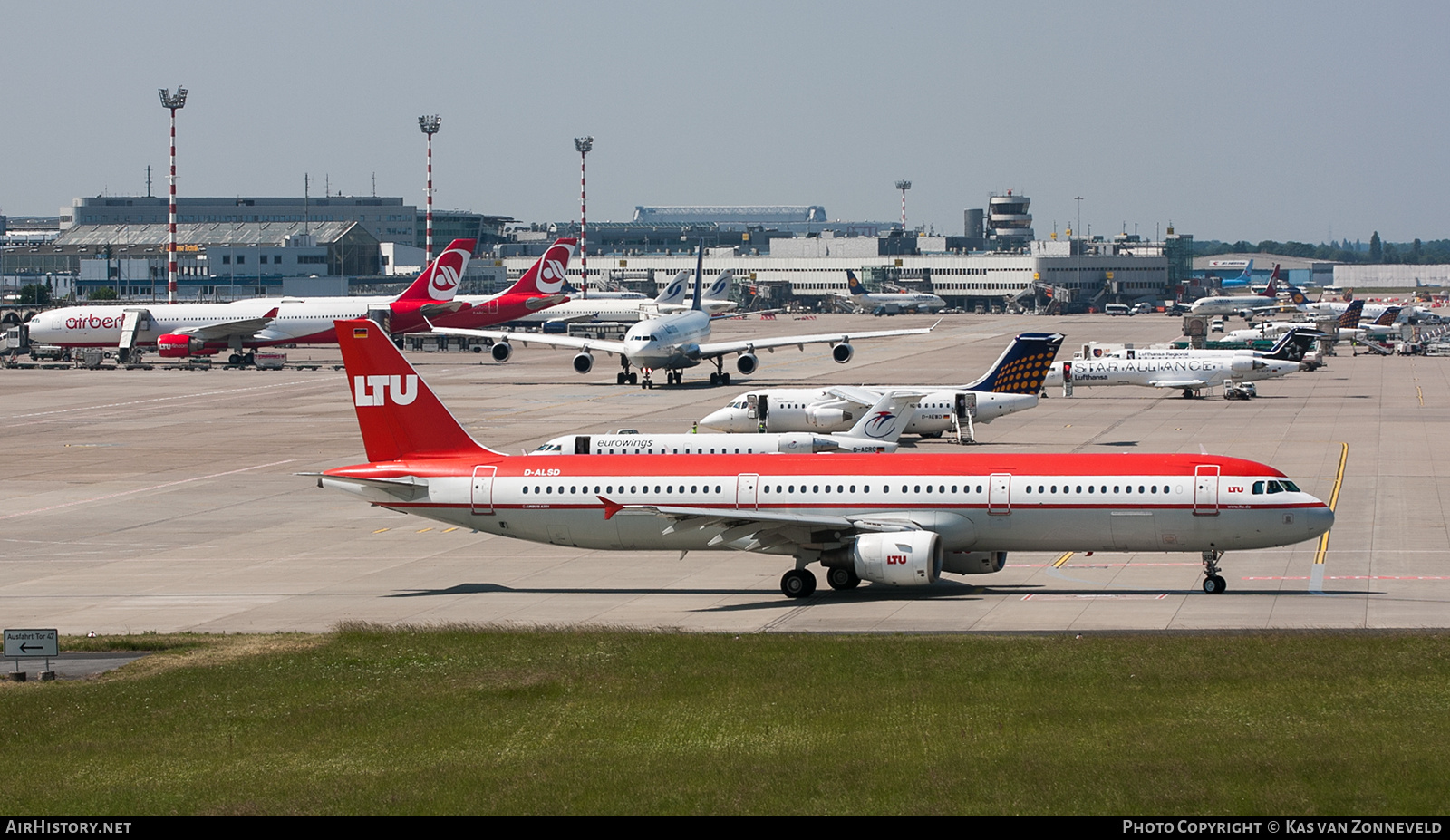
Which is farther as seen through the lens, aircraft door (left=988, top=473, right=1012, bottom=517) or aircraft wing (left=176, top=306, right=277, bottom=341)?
aircraft wing (left=176, top=306, right=277, bottom=341)

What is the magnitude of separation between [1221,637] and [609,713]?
14.1 meters

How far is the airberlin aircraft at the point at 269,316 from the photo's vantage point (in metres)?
141

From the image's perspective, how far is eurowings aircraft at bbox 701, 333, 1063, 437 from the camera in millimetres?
73875

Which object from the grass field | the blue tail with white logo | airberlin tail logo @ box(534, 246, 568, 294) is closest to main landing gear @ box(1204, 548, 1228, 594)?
the grass field

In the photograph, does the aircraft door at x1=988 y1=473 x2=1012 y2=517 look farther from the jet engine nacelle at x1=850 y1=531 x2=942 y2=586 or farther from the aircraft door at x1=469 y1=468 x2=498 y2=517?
the aircraft door at x1=469 y1=468 x2=498 y2=517

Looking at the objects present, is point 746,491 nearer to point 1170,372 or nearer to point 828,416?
point 828,416

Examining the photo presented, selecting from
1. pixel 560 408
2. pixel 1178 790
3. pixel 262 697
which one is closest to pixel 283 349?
pixel 560 408

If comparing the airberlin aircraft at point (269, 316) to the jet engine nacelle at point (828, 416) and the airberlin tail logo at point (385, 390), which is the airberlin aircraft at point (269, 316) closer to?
the jet engine nacelle at point (828, 416)

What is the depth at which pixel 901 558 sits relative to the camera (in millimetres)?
39188

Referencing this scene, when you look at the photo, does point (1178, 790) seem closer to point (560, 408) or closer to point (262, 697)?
point (262, 697)

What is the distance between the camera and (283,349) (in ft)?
539

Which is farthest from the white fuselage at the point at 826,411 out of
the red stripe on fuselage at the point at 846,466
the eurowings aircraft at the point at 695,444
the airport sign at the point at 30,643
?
the airport sign at the point at 30,643

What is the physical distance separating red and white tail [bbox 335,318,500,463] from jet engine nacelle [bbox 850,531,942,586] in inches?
475
